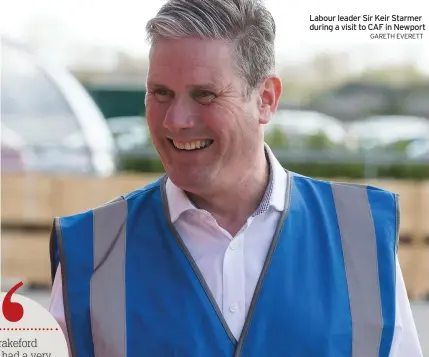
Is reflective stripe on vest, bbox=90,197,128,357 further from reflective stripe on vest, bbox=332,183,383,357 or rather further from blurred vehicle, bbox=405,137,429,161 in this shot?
blurred vehicle, bbox=405,137,429,161

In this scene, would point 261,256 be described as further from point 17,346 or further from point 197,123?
point 17,346

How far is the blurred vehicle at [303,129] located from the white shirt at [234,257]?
2.75m

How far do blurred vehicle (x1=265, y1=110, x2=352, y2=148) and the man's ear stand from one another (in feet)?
9.03

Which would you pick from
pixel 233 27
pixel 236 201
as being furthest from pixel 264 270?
pixel 233 27

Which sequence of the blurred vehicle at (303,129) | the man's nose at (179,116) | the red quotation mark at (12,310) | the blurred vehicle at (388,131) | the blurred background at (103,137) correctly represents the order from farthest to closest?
the blurred vehicle at (388,131) → the blurred vehicle at (303,129) → the blurred background at (103,137) → the red quotation mark at (12,310) → the man's nose at (179,116)

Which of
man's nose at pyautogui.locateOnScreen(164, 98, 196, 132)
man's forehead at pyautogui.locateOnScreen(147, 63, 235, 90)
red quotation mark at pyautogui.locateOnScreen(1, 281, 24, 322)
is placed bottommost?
red quotation mark at pyautogui.locateOnScreen(1, 281, 24, 322)

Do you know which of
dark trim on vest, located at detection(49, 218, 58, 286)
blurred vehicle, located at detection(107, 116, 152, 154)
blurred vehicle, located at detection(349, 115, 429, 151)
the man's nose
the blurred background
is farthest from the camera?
blurred vehicle, located at detection(107, 116, 152, 154)

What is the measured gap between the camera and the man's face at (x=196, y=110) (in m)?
1.10

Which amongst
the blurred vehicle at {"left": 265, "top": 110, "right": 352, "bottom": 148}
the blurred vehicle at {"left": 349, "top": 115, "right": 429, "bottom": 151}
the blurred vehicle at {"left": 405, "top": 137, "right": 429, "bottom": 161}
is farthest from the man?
the blurred vehicle at {"left": 405, "top": 137, "right": 429, "bottom": 161}

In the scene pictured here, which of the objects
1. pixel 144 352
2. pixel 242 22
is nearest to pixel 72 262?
pixel 144 352

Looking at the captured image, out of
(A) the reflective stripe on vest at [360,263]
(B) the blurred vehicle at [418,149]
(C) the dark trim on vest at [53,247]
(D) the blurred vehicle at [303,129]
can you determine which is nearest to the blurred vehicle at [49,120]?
(D) the blurred vehicle at [303,129]

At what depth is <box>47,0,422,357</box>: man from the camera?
111 centimetres

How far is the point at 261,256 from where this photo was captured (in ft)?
3.93

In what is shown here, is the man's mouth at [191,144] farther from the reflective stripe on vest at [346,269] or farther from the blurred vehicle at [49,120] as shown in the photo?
the blurred vehicle at [49,120]
